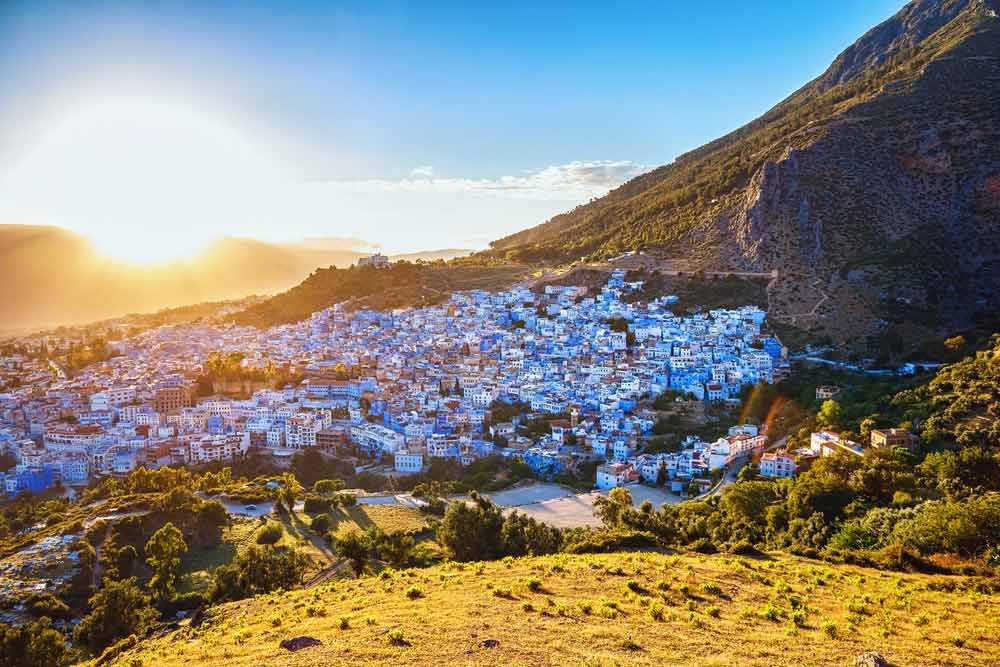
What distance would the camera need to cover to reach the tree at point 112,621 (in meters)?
12.9

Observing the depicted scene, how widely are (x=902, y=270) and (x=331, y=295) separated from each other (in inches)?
1834

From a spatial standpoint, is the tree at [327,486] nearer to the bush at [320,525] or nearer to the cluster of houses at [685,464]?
the bush at [320,525]

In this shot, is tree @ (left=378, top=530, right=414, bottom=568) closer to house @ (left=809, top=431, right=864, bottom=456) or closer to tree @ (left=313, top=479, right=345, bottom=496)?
tree @ (left=313, top=479, right=345, bottom=496)

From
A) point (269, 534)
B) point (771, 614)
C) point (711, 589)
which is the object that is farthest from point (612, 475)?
point (771, 614)

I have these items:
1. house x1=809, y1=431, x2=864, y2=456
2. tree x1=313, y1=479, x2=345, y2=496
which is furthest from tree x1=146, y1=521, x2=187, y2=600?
house x1=809, y1=431, x2=864, y2=456

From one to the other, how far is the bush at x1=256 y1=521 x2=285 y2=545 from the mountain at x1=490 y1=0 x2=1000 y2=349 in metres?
30.3

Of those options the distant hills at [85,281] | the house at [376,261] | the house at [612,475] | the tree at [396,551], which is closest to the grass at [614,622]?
the tree at [396,551]

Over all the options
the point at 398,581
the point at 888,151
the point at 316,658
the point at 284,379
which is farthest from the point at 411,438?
the point at 888,151

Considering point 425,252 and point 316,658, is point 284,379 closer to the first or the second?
point 316,658

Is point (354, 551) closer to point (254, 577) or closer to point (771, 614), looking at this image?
point (254, 577)

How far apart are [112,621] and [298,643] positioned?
7.31 meters

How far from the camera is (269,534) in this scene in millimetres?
20734

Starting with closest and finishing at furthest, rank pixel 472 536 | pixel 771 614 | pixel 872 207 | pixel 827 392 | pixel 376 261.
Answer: pixel 771 614
pixel 472 536
pixel 827 392
pixel 872 207
pixel 376 261

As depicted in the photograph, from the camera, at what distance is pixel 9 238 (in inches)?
3391
